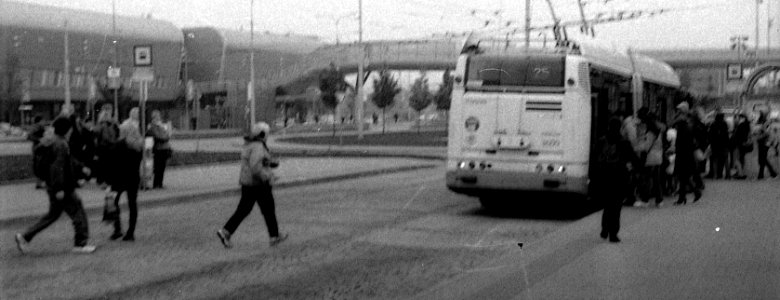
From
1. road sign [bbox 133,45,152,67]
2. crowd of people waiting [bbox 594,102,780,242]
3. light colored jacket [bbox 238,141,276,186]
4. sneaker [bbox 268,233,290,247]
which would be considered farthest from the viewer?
road sign [bbox 133,45,152,67]

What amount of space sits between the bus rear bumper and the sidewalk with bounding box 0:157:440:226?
5.44 m

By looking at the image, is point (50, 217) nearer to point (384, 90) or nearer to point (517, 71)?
point (517, 71)

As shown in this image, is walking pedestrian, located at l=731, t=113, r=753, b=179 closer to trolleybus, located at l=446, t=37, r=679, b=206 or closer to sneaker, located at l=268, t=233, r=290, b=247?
trolleybus, located at l=446, t=37, r=679, b=206

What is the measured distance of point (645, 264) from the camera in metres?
10.5

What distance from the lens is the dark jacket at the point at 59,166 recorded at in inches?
461

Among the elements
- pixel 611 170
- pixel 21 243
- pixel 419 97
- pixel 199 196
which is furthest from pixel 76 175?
pixel 419 97

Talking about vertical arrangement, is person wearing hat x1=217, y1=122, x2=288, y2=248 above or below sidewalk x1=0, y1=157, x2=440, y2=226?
above

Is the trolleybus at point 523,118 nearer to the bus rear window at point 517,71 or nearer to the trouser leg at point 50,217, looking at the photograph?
the bus rear window at point 517,71

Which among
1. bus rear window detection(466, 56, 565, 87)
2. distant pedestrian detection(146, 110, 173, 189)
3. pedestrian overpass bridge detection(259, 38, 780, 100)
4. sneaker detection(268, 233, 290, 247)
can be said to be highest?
pedestrian overpass bridge detection(259, 38, 780, 100)

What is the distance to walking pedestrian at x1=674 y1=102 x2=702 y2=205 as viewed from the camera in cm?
1834

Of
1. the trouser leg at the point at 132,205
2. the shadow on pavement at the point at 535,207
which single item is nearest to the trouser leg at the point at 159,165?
the shadow on pavement at the point at 535,207

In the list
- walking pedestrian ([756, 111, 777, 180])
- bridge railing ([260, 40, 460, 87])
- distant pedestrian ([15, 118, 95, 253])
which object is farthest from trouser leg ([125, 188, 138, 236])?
bridge railing ([260, 40, 460, 87])

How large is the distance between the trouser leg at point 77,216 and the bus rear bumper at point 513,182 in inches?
242

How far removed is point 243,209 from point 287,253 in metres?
0.81
